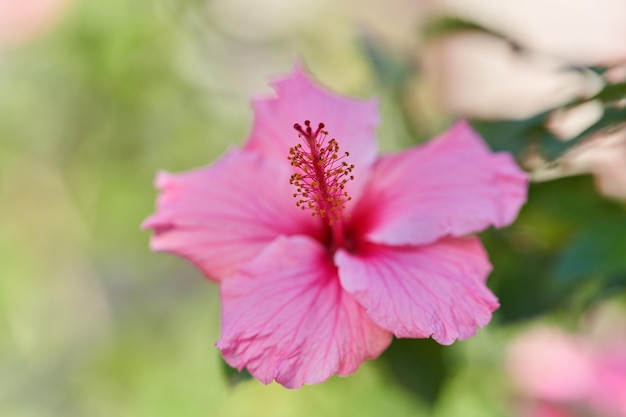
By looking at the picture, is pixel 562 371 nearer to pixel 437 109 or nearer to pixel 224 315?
pixel 437 109

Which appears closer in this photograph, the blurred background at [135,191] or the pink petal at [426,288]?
the pink petal at [426,288]

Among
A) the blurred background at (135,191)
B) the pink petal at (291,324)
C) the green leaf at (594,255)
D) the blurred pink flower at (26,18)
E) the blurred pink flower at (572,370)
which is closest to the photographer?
the pink petal at (291,324)

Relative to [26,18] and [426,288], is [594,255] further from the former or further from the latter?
[26,18]

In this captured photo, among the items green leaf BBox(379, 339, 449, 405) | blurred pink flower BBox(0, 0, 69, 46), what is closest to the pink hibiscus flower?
green leaf BBox(379, 339, 449, 405)

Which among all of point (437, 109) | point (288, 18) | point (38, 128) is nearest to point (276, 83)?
point (437, 109)

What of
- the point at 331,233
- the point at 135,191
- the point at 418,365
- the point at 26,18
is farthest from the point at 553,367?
the point at 26,18

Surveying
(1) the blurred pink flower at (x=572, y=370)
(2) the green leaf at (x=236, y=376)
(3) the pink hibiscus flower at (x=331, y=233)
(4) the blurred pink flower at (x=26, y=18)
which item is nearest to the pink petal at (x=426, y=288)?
(3) the pink hibiscus flower at (x=331, y=233)

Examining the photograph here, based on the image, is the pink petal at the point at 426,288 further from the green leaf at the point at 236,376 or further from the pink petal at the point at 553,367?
the pink petal at the point at 553,367
